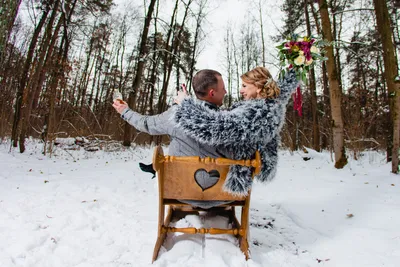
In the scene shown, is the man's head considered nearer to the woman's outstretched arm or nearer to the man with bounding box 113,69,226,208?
the man with bounding box 113,69,226,208

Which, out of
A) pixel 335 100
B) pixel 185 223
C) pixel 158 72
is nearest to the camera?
pixel 185 223

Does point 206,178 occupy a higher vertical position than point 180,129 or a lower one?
lower

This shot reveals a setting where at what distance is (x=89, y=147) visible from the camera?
10414 mm

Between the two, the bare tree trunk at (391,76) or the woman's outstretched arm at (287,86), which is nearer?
the woman's outstretched arm at (287,86)

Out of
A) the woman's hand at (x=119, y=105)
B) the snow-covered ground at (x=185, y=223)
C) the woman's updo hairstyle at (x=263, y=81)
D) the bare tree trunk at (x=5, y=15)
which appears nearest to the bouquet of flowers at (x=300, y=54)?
the woman's updo hairstyle at (x=263, y=81)

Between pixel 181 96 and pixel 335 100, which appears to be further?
pixel 335 100

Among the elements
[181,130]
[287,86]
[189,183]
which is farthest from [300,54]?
[189,183]

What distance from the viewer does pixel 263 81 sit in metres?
1.98

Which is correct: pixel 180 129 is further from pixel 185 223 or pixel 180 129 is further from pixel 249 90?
pixel 185 223

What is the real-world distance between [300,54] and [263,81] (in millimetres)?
390

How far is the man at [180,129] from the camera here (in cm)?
200

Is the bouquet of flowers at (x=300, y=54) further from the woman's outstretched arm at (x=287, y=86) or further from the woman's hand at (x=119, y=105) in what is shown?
the woman's hand at (x=119, y=105)

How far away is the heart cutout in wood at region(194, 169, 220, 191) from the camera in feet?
6.50

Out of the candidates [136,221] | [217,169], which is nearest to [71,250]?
[136,221]
